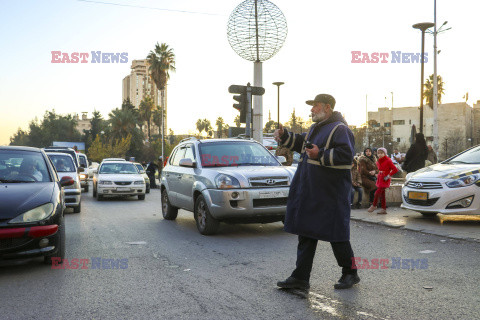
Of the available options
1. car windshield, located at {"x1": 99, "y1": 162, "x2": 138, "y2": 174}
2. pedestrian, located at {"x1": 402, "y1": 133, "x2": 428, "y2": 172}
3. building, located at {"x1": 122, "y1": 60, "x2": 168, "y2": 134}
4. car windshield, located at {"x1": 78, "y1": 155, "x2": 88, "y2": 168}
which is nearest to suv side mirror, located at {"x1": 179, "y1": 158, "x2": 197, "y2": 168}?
pedestrian, located at {"x1": 402, "y1": 133, "x2": 428, "y2": 172}

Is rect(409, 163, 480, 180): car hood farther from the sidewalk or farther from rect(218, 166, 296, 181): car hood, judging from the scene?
rect(218, 166, 296, 181): car hood

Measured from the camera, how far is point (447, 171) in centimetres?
909

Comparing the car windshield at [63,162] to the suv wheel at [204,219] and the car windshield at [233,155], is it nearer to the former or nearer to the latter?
the car windshield at [233,155]

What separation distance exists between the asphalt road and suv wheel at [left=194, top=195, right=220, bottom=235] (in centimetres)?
17

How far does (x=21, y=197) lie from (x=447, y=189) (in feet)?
23.5

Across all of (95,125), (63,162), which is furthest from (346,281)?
(95,125)

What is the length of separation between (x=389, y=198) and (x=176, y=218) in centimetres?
552

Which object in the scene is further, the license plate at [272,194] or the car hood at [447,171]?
the car hood at [447,171]

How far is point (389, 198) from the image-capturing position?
12195 millimetres

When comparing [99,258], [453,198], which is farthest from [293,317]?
[453,198]

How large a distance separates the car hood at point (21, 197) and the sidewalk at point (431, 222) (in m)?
6.07

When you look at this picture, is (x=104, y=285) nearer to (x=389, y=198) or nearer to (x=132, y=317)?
(x=132, y=317)

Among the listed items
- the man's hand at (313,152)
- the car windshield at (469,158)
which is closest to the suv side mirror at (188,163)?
the man's hand at (313,152)

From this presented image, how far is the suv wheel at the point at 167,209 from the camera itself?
10.3m
